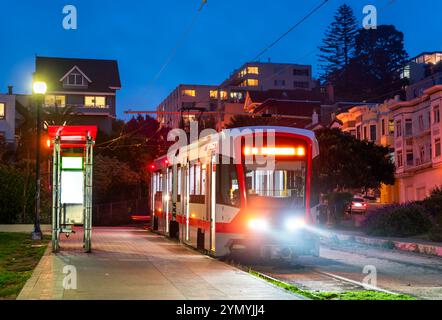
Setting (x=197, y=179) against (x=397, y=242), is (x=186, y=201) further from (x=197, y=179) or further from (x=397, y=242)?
(x=397, y=242)

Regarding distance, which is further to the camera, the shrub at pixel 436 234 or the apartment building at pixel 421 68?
the apartment building at pixel 421 68

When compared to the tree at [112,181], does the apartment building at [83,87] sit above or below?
above

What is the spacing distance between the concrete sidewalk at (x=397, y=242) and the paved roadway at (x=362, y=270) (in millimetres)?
509

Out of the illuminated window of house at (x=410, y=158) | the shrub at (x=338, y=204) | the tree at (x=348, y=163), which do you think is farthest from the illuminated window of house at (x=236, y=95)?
the shrub at (x=338, y=204)

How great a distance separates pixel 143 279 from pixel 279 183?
19.2 feet

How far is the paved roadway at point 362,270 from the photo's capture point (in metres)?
13.4

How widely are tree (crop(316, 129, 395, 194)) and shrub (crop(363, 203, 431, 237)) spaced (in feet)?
55.8

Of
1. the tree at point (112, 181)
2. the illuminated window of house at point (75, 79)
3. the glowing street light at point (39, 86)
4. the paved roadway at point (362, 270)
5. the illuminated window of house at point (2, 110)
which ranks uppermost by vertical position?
the illuminated window of house at point (75, 79)

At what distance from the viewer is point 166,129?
81.2m

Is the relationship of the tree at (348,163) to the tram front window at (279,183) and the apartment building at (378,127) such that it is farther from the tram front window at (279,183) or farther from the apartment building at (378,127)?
the tram front window at (279,183)

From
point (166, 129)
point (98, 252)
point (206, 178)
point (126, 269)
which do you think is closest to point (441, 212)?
point (206, 178)

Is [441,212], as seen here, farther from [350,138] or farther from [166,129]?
[166,129]

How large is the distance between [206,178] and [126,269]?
4920 millimetres

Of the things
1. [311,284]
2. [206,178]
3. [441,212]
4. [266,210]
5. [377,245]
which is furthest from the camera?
[441,212]
